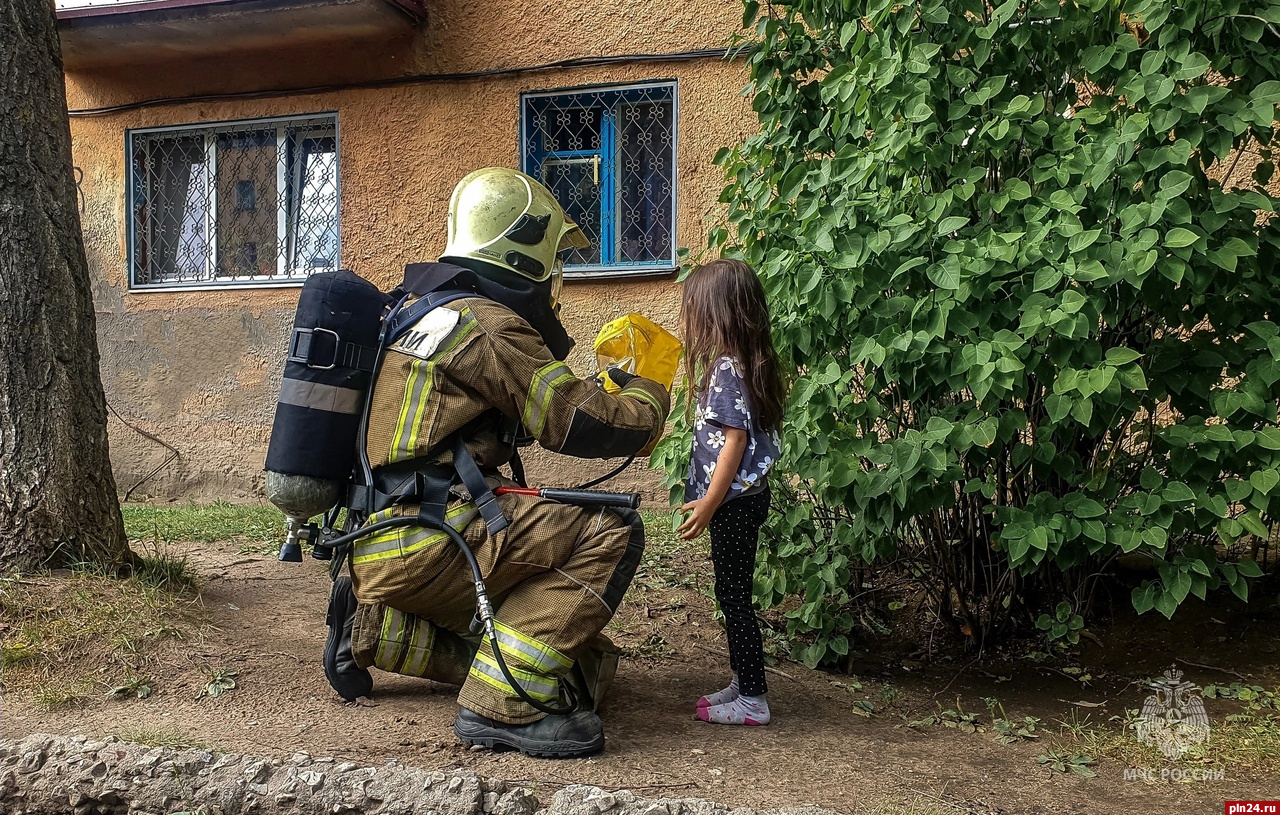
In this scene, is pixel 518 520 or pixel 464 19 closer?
pixel 518 520

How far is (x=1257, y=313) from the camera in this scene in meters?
3.22

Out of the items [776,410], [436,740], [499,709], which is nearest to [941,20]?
[776,410]

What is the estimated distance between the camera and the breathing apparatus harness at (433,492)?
2.89 metres

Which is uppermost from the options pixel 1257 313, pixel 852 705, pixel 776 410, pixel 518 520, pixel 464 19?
pixel 464 19

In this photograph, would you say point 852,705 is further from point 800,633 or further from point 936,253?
point 936,253

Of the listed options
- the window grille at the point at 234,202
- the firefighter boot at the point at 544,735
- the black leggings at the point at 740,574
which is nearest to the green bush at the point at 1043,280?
the black leggings at the point at 740,574

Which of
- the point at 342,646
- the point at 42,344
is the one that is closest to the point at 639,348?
the point at 342,646

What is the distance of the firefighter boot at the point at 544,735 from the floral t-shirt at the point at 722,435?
2.56 feet

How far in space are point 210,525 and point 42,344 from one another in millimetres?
2553

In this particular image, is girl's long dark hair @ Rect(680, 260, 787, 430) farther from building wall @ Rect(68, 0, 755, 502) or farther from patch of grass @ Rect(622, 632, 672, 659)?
building wall @ Rect(68, 0, 755, 502)

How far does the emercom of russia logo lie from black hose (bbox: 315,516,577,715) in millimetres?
1868

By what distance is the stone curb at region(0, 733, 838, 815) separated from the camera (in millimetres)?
2568

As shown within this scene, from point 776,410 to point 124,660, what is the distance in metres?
2.39

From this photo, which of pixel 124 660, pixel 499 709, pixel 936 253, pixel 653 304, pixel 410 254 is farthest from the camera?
pixel 410 254
